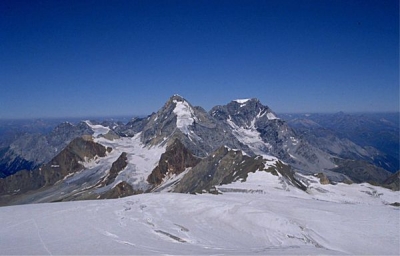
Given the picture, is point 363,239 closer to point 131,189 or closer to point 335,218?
point 335,218

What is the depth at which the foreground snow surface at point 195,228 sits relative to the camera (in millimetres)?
25188

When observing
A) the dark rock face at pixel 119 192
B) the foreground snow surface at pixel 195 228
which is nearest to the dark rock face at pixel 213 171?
the dark rock face at pixel 119 192

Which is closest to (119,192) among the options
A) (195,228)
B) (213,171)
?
(213,171)

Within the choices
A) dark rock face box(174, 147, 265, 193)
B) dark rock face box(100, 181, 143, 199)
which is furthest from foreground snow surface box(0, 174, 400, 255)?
dark rock face box(100, 181, 143, 199)

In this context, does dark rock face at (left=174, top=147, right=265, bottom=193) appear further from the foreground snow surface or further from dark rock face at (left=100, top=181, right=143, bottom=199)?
the foreground snow surface

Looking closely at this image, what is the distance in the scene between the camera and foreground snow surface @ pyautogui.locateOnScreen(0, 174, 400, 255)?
25188 millimetres

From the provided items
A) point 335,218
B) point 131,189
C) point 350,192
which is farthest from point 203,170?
point 335,218

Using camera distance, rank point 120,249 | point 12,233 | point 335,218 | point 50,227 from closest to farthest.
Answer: point 120,249 → point 12,233 → point 50,227 → point 335,218

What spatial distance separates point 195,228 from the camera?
108 ft

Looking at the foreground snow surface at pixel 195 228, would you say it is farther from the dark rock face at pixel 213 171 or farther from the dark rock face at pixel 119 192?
the dark rock face at pixel 119 192

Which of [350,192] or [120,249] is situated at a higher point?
[120,249]

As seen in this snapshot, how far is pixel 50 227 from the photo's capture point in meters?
29.8

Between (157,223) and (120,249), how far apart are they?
936 centimetres

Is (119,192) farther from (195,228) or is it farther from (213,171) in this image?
(195,228)
